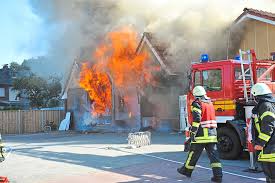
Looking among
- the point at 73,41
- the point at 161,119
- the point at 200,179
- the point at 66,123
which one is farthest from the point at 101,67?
the point at 200,179

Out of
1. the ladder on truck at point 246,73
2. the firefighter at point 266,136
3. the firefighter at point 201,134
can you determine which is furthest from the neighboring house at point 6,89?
the firefighter at point 266,136

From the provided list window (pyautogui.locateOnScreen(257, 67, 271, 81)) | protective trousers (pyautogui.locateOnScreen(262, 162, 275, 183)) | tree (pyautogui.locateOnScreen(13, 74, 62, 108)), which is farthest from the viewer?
tree (pyautogui.locateOnScreen(13, 74, 62, 108))

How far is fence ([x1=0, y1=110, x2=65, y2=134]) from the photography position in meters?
24.0

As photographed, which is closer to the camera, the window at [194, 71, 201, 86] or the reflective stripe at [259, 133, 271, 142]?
the reflective stripe at [259, 133, 271, 142]

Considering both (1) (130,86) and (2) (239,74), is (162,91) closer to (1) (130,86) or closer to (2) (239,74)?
(1) (130,86)

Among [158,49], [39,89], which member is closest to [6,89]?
[39,89]

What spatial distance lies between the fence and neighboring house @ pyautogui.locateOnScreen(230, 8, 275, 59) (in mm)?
15081

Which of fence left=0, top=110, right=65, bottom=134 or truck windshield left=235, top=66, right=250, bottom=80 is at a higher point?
truck windshield left=235, top=66, right=250, bottom=80

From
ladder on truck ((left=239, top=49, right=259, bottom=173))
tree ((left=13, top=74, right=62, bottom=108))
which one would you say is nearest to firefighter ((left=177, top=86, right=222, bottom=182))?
ladder on truck ((left=239, top=49, right=259, bottom=173))

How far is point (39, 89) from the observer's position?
3631 centimetres

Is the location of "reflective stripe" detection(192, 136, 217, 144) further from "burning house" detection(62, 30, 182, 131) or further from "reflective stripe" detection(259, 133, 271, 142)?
"burning house" detection(62, 30, 182, 131)

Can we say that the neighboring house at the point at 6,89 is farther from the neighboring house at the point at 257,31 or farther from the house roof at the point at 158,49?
the neighboring house at the point at 257,31

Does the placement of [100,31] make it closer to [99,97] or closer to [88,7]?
[88,7]

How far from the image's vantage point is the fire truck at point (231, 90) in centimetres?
898
